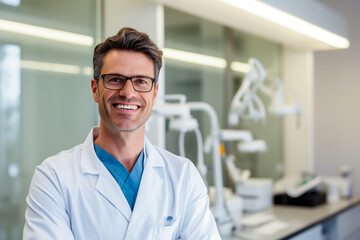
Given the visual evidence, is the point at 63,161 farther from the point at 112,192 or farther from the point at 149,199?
the point at 149,199

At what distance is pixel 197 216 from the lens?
131cm

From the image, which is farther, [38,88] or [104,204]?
[38,88]

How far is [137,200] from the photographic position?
4.02 ft

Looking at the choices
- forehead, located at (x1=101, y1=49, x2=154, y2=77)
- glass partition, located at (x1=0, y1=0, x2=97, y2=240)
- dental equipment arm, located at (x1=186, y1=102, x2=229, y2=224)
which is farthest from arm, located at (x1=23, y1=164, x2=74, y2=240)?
dental equipment arm, located at (x1=186, y1=102, x2=229, y2=224)

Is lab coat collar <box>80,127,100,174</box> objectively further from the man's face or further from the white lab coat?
the man's face

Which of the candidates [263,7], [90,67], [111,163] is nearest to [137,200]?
[111,163]

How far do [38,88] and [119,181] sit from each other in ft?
3.06

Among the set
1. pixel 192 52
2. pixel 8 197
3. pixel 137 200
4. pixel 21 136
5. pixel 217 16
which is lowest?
pixel 8 197

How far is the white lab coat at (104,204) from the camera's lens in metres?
1.12

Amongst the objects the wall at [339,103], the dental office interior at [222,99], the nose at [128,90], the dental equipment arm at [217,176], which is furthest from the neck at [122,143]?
the wall at [339,103]

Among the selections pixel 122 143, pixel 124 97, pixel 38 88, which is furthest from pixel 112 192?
pixel 38 88

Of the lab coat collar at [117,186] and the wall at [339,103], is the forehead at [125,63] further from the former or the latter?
the wall at [339,103]

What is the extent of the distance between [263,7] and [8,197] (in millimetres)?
1564

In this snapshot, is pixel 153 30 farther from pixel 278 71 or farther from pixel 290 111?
pixel 278 71
